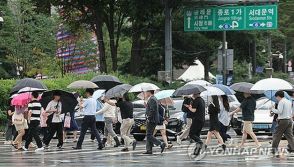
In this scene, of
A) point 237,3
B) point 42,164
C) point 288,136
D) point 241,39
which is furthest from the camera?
point 241,39

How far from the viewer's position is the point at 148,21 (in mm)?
41562

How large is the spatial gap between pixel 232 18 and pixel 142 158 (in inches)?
823

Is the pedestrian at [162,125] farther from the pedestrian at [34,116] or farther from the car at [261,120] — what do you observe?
the car at [261,120]

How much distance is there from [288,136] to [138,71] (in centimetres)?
2649

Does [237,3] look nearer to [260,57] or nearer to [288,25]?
[260,57]

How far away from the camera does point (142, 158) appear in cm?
1783

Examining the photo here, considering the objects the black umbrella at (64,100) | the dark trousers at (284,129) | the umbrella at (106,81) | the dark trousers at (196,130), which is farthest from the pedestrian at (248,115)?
the umbrella at (106,81)

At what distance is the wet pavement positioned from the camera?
1634 cm

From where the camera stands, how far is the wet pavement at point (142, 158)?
53.6 ft

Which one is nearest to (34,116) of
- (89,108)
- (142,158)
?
(89,108)

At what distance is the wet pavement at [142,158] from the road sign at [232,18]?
16338mm

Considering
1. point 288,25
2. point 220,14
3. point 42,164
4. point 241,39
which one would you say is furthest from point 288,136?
point 288,25

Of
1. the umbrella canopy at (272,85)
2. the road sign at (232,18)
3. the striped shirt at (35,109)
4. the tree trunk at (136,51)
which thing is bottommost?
the striped shirt at (35,109)

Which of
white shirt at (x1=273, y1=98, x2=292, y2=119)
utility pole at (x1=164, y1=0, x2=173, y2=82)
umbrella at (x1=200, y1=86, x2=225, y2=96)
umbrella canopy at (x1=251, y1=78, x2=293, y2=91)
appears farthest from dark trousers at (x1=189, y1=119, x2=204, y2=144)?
utility pole at (x1=164, y1=0, x2=173, y2=82)
